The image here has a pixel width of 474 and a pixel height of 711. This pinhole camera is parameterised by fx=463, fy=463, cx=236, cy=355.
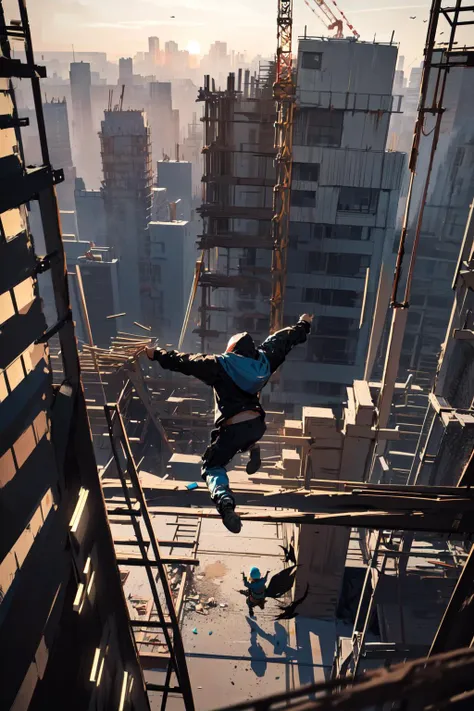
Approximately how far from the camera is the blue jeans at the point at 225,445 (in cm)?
542

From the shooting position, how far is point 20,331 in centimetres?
402

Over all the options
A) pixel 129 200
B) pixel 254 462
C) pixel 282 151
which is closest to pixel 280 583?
pixel 254 462

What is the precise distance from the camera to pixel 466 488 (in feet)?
17.3

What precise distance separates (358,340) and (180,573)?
19675 mm

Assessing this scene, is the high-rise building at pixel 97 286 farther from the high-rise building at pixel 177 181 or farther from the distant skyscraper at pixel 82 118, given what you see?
the distant skyscraper at pixel 82 118

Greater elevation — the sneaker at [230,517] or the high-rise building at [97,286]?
the sneaker at [230,517]

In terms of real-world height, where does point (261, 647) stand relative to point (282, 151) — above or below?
below

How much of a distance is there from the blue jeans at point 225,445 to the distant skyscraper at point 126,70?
388ft

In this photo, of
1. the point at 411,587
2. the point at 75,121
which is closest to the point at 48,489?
the point at 411,587

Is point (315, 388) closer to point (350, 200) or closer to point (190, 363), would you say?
point (350, 200)

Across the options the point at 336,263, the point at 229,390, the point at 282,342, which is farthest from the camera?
the point at 336,263

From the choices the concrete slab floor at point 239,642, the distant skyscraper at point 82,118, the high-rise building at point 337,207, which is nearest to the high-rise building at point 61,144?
the distant skyscraper at point 82,118

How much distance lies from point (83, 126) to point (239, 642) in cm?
9199

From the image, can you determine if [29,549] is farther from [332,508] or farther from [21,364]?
[332,508]
